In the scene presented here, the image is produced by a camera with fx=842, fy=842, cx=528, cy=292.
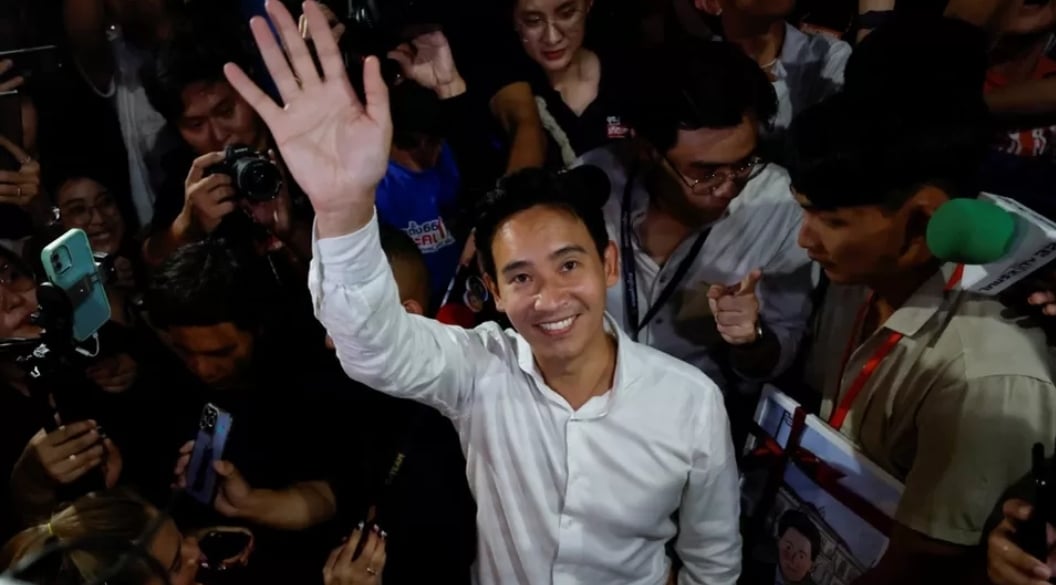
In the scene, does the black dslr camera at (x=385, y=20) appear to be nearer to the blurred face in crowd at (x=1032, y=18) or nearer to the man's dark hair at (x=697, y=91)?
the man's dark hair at (x=697, y=91)

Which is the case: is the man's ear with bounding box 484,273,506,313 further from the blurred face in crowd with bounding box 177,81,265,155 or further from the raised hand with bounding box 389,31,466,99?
the blurred face in crowd with bounding box 177,81,265,155

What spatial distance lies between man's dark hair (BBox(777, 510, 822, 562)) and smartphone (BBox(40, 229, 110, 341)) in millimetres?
1290

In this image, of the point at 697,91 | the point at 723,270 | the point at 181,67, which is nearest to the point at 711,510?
Result: the point at 723,270

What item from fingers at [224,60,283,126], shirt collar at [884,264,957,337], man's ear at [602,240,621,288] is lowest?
shirt collar at [884,264,957,337]

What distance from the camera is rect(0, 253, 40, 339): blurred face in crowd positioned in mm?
1754

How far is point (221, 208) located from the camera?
1764mm

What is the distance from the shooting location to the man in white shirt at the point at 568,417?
126 centimetres

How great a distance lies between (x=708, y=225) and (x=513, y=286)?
1.84 ft

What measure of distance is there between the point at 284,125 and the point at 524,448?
62 cm

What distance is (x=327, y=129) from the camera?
1.05 m

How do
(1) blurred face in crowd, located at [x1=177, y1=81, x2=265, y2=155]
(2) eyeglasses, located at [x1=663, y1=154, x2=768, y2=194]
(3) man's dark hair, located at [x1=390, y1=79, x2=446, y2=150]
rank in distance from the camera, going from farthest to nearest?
(1) blurred face in crowd, located at [x1=177, y1=81, x2=265, y2=155], (3) man's dark hair, located at [x1=390, y1=79, x2=446, y2=150], (2) eyeglasses, located at [x1=663, y1=154, x2=768, y2=194]

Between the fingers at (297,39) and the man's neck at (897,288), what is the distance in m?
0.95

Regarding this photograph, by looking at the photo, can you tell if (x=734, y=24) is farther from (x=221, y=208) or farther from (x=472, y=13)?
(x=221, y=208)

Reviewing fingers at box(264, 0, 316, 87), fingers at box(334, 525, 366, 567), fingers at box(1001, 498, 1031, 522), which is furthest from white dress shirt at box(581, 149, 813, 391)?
fingers at box(264, 0, 316, 87)
